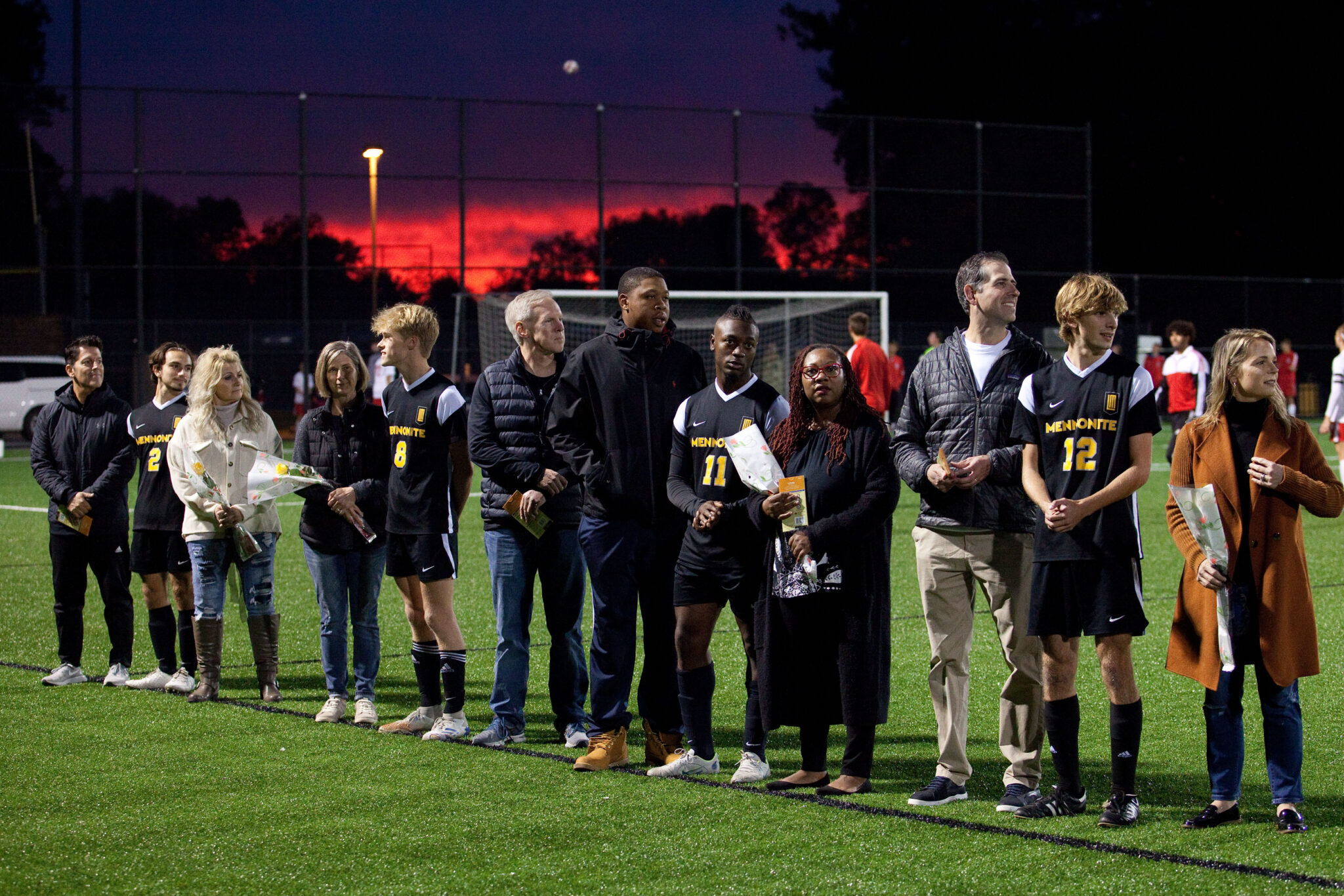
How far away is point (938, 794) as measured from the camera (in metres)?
5.14

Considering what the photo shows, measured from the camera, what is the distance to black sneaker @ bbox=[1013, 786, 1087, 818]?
4.92 metres

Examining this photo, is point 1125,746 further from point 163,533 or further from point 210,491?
point 163,533

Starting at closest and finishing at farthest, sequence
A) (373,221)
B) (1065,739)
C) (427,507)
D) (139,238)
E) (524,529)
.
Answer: (1065,739) → (524,529) → (427,507) → (139,238) → (373,221)

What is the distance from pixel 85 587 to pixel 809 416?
4373 mm

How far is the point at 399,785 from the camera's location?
554 centimetres

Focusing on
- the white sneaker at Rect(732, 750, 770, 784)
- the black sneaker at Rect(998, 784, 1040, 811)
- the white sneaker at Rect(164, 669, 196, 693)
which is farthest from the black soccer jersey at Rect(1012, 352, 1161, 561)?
the white sneaker at Rect(164, 669, 196, 693)

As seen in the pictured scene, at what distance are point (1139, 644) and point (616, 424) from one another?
3897mm

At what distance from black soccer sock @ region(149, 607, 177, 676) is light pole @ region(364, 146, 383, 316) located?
943 inches

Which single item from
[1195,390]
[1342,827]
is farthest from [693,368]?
[1195,390]

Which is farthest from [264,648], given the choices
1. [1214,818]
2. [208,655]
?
[1214,818]

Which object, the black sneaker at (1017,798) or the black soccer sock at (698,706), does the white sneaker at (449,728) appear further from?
the black sneaker at (1017,798)

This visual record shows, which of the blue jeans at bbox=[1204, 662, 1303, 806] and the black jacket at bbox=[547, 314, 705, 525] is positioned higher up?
the black jacket at bbox=[547, 314, 705, 525]

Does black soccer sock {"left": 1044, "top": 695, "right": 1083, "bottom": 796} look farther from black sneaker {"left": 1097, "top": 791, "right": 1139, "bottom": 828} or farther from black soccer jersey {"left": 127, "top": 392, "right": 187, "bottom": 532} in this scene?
black soccer jersey {"left": 127, "top": 392, "right": 187, "bottom": 532}

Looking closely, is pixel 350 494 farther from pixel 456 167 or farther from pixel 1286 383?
pixel 1286 383
